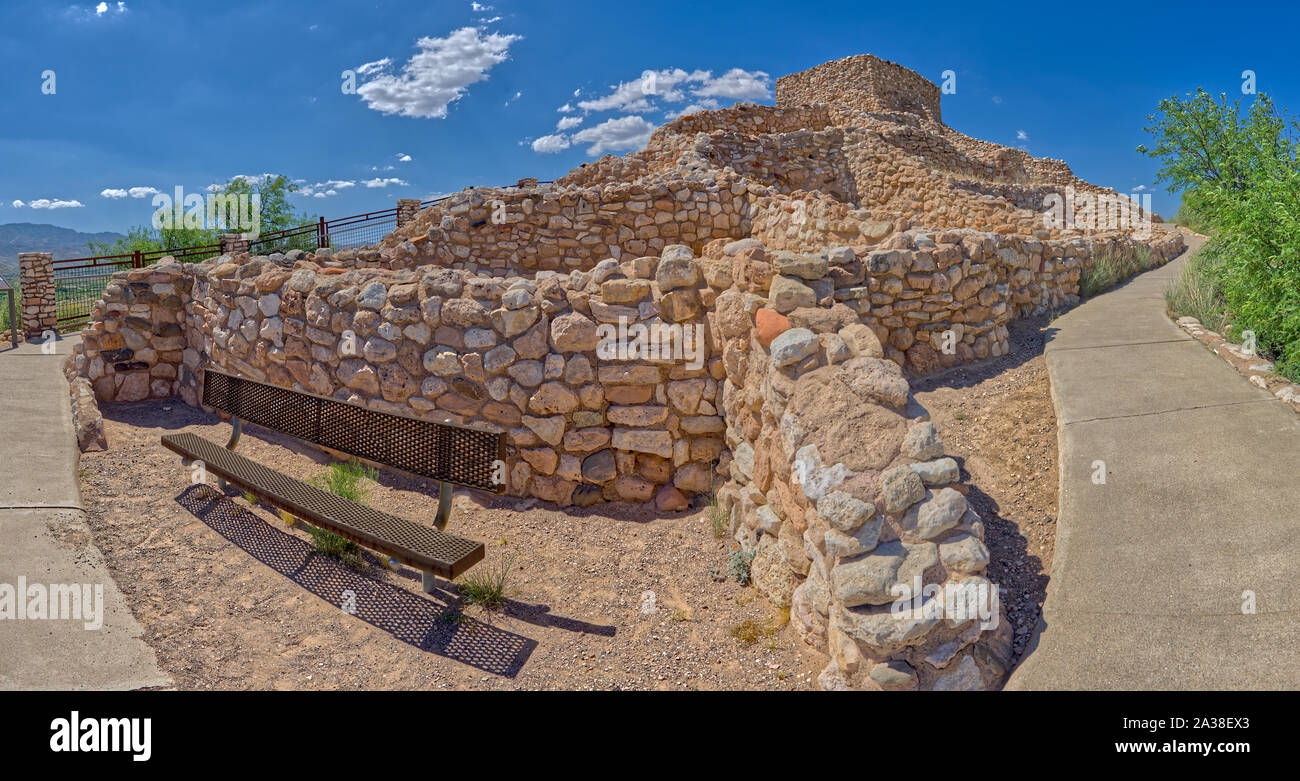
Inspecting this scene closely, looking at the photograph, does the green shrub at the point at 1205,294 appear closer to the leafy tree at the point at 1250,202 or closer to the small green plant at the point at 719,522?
the leafy tree at the point at 1250,202

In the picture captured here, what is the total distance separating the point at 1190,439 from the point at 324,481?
596cm

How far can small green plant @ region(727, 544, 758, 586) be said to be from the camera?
428 cm

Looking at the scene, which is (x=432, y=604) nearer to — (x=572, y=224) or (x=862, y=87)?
(x=572, y=224)

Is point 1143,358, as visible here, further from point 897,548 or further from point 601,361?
point 601,361

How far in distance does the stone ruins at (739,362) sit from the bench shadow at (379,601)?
1396 mm

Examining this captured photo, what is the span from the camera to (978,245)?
601cm

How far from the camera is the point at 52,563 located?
3.88m

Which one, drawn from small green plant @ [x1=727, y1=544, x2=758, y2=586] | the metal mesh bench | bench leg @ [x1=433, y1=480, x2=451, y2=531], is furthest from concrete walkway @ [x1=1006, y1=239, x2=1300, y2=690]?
bench leg @ [x1=433, y1=480, x2=451, y2=531]

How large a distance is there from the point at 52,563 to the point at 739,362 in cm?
426

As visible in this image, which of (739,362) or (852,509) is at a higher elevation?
(739,362)

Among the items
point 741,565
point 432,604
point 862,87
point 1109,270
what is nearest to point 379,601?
point 432,604

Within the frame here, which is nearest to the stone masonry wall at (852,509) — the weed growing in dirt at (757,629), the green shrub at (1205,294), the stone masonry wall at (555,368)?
the weed growing in dirt at (757,629)

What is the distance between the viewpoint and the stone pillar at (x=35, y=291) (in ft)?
43.7

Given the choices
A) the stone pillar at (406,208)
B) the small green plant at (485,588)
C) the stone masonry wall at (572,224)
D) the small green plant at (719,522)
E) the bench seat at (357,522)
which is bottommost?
the small green plant at (485,588)
